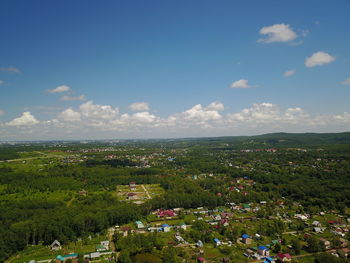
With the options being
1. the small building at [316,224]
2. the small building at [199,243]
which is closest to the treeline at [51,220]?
the small building at [199,243]

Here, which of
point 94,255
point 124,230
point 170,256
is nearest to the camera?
point 170,256

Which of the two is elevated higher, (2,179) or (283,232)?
(2,179)

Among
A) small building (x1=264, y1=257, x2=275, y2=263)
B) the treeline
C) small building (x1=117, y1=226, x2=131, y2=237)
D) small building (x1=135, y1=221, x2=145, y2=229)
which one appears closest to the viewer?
small building (x1=264, y1=257, x2=275, y2=263)

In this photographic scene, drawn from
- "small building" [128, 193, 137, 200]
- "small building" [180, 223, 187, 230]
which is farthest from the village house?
"small building" [128, 193, 137, 200]

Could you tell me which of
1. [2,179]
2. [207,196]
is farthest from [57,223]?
[2,179]

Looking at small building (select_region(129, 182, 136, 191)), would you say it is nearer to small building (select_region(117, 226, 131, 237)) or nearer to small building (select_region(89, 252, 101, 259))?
small building (select_region(117, 226, 131, 237))

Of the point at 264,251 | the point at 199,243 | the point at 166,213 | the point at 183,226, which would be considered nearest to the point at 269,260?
the point at 264,251

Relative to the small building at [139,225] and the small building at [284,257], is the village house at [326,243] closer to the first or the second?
the small building at [284,257]

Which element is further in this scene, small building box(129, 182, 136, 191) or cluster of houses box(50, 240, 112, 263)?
small building box(129, 182, 136, 191)

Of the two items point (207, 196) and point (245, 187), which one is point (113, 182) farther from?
point (245, 187)

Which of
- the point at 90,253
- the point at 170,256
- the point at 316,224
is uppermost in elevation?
the point at 170,256

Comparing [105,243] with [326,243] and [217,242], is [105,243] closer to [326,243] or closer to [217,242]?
[217,242]
